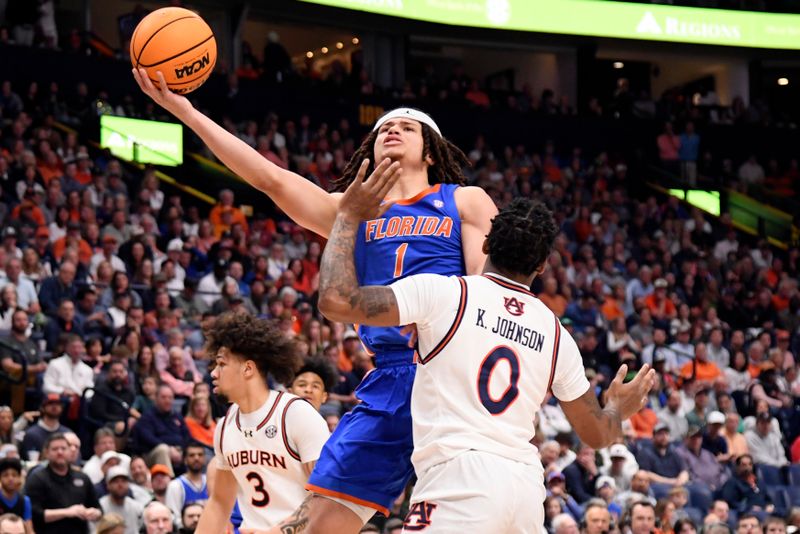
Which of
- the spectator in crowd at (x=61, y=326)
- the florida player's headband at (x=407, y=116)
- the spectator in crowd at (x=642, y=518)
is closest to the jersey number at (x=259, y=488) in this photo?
the florida player's headband at (x=407, y=116)

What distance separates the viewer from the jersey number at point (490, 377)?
4785 millimetres

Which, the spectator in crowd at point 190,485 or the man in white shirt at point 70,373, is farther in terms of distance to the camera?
the man in white shirt at point 70,373

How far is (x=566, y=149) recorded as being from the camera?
27922 millimetres

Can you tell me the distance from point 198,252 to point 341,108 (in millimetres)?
8630

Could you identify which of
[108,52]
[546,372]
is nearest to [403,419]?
[546,372]

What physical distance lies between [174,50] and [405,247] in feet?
4.83

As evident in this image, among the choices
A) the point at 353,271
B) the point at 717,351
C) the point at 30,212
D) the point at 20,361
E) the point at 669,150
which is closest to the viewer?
the point at 353,271

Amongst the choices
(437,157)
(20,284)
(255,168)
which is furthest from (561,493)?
(255,168)

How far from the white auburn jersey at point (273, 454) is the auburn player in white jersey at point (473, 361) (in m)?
1.90

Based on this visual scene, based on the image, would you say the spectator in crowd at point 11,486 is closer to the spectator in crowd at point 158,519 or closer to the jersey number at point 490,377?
the spectator in crowd at point 158,519

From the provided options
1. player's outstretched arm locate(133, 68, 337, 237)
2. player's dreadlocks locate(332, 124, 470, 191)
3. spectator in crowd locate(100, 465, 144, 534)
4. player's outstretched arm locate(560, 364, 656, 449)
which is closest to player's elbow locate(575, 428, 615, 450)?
player's outstretched arm locate(560, 364, 656, 449)

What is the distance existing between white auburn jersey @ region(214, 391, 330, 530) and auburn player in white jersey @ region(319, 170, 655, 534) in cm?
190

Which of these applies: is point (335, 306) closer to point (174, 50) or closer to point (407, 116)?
point (407, 116)

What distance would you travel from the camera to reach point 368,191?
487cm
